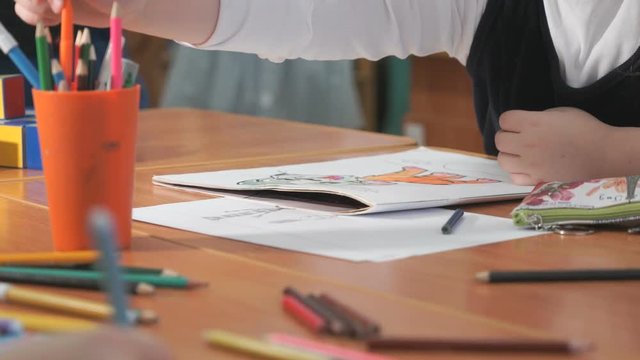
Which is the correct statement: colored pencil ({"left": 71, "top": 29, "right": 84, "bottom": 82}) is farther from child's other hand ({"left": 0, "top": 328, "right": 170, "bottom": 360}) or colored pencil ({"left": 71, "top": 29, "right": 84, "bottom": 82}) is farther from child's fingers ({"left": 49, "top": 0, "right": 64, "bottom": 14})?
child's other hand ({"left": 0, "top": 328, "right": 170, "bottom": 360})

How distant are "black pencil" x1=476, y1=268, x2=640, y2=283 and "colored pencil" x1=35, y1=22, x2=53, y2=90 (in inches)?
11.8

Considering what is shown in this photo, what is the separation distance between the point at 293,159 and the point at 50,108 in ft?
1.68

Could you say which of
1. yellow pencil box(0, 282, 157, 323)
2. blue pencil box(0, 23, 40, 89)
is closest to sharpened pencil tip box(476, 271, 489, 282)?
yellow pencil box(0, 282, 157, 323)

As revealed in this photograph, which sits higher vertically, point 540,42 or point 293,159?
point 540,42

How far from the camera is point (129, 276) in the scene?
0.63m

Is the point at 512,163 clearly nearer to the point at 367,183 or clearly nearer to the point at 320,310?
the point at 367,183

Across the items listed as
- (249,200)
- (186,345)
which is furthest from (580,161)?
(186,345)

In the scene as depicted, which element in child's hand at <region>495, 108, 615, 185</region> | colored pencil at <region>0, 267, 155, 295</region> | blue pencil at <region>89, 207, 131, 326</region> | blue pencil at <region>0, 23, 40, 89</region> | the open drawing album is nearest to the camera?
→ blue pencil at <region>89, 207, 131, 326</region>

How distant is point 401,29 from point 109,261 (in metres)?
0.85

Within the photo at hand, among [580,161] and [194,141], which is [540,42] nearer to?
[580,161]

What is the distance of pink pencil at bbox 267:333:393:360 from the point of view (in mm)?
500

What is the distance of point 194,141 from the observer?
52.7 inches

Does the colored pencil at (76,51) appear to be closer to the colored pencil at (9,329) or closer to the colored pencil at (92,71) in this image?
the colored pencil at (92,71)

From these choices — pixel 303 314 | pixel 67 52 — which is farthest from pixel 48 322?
pixel 67 52
